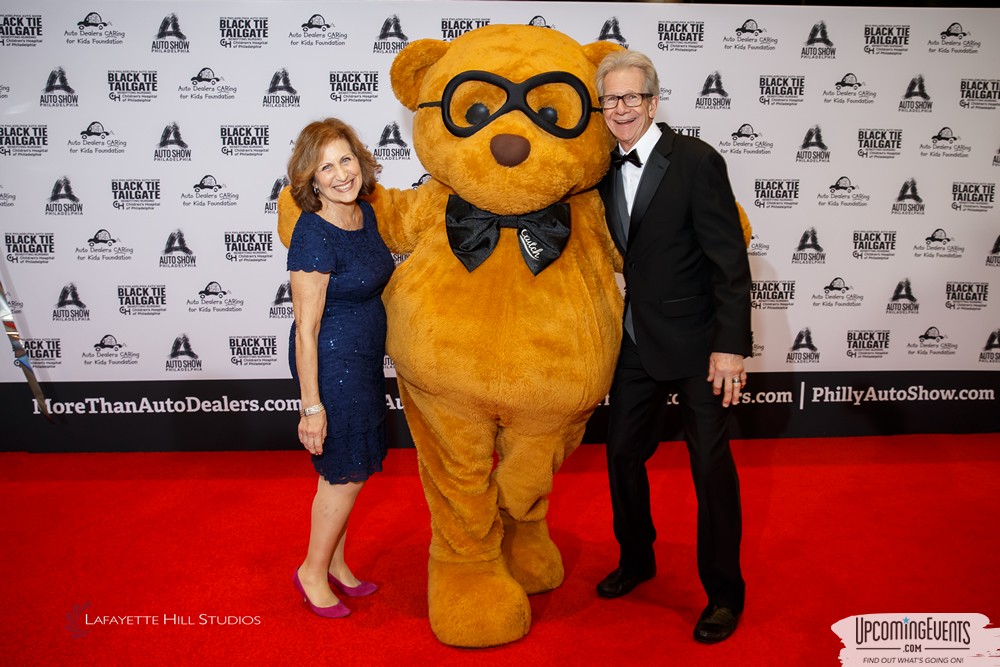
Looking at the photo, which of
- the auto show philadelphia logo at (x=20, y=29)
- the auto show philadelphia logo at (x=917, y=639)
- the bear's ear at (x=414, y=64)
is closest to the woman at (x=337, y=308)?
the bear's ear at (x=414, y=64)

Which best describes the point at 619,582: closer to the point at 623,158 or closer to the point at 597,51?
the point at 623,158

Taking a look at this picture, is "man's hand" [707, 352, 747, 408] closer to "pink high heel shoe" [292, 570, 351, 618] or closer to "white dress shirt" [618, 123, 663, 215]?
"white dress shirt" [618, 123, 663, 215]

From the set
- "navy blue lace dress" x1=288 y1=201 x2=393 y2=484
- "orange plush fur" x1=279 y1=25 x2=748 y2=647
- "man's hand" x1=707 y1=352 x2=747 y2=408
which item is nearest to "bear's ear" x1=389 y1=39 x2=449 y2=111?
"orange plush fur" x1=279 y1=25 x2=748 y2=647

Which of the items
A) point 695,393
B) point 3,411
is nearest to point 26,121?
point 3,411

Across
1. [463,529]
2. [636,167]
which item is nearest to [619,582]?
[463,529]

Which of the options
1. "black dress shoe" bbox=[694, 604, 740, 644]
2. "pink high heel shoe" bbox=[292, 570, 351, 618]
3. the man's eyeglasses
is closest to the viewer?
the man's eyeglasses

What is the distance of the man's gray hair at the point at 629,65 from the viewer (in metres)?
2.49

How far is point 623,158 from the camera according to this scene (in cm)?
263

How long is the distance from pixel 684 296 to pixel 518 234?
23.6 inches

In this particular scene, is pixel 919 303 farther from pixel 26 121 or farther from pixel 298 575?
pixel 26 121

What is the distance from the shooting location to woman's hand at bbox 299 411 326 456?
2633 millimetres

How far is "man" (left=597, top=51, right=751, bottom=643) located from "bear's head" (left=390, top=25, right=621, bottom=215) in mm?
125

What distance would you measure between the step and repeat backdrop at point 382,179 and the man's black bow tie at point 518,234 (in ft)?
7.06

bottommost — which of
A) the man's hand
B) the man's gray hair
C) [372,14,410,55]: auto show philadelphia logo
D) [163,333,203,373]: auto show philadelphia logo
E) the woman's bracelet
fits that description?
[163,333,203,373]: auto show philadelphia logo
